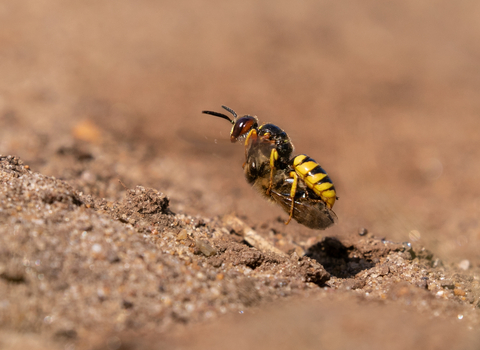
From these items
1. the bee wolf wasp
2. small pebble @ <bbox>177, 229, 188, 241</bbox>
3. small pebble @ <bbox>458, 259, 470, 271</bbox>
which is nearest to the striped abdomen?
the bee wolf wasp

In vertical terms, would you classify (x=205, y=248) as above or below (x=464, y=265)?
below

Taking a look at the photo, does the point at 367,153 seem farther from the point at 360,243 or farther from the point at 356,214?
the point at 360,243

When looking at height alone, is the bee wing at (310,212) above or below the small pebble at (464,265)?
below

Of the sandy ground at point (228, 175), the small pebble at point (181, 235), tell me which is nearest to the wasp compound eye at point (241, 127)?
the sandy ground at point (228, 175)

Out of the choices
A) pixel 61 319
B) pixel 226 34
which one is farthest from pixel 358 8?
pixel 61 319

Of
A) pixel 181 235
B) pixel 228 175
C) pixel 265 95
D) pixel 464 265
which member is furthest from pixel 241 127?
pixel 265 95

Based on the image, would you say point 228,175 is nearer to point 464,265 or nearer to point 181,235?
point 181,235

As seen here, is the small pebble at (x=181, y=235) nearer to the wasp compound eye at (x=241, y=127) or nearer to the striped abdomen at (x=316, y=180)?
the wasp compound eye at (x=241, y=127)
